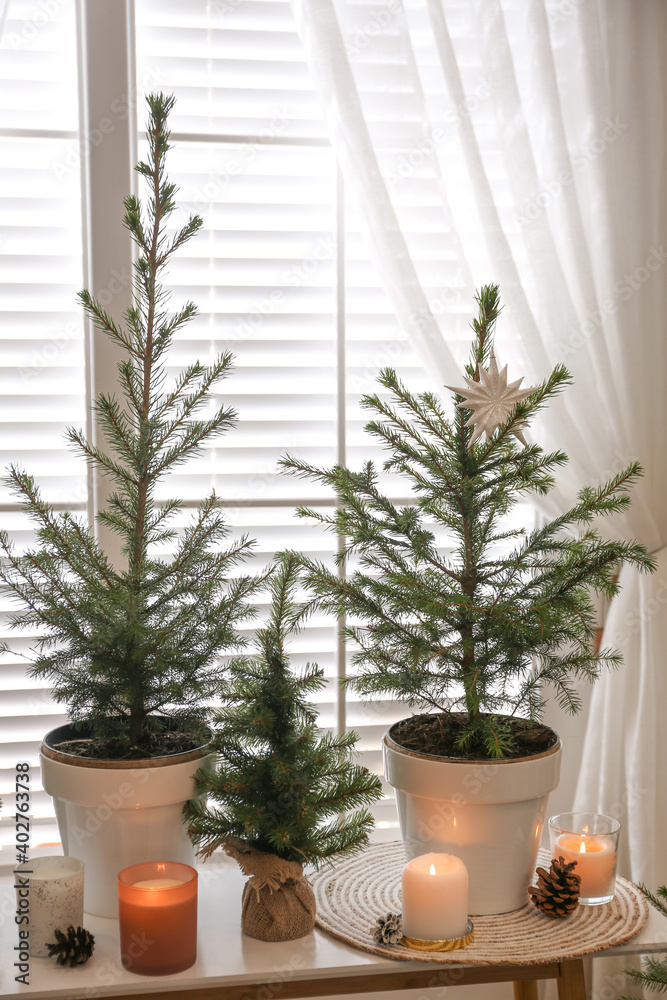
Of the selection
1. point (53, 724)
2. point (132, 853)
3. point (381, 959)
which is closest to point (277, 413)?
point (53, 724)

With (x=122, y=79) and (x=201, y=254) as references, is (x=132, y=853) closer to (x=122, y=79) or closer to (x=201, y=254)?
(x=201, y=254)

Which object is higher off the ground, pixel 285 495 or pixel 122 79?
pixel 122 79

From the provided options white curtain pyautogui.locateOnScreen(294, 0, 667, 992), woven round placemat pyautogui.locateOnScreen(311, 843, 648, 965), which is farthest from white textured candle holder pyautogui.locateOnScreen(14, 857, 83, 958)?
white curtain pyautogui.locateOnScreen(294, 0, 667, 992)

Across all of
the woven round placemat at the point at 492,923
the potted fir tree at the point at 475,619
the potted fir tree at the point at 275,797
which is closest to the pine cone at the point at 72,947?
the potted fir tree at the point at 275,797

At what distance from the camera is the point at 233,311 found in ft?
5.08

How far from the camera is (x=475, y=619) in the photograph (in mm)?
1162

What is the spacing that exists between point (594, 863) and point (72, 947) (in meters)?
0.66

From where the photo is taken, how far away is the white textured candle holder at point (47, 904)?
40.5 inches

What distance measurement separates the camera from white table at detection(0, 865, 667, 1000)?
3.24 feet

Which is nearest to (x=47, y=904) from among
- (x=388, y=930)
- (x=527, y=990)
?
(x=388, y=930)

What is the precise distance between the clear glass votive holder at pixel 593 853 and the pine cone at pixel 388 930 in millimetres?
239

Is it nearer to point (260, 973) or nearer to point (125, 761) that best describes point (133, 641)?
point (125, 761)

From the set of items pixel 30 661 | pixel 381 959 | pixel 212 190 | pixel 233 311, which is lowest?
pixel 381 959

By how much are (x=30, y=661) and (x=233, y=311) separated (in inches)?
27.7
